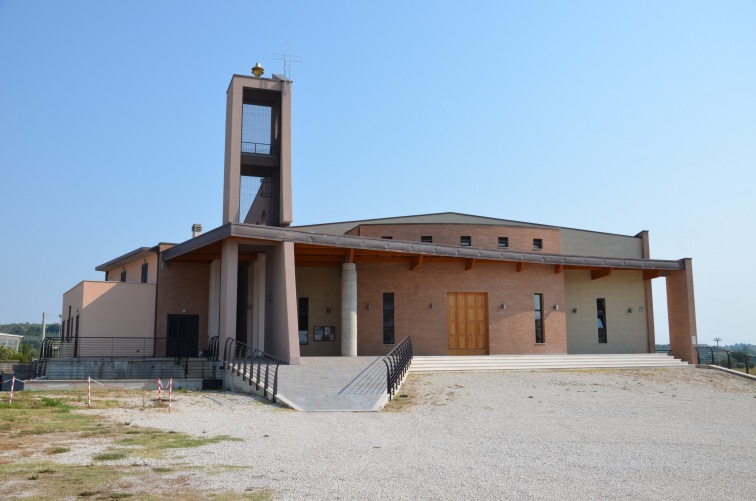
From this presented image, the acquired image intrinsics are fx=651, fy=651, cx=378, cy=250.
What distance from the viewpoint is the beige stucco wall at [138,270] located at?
25.6m

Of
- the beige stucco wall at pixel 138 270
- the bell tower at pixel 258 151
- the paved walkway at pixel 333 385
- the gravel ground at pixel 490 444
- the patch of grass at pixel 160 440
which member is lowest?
the gravel ground at pixel 490 444

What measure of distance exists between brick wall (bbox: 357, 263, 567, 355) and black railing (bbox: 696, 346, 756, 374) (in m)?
5.61

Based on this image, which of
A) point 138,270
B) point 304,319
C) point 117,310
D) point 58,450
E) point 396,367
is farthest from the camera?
point 138,270

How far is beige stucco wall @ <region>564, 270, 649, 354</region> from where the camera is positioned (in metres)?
28.7

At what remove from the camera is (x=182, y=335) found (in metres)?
25.2

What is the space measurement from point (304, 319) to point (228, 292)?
569 centimetres

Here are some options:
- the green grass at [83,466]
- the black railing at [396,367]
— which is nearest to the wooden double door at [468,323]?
the black railing at [396,367]

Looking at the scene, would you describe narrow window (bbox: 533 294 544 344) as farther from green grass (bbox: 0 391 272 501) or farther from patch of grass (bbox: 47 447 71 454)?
patch of grass (bbox: 47 447 71 454)

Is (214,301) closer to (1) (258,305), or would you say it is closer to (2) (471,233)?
(1) (258,305)

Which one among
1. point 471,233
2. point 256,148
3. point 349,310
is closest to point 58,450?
point 349,310

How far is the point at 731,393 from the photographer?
18.4 meters

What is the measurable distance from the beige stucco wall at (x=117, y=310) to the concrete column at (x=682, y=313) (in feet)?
69.6

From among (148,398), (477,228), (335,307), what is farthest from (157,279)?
(477,228)

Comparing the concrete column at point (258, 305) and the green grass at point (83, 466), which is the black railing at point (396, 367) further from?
the green grass at point (83, 466)
